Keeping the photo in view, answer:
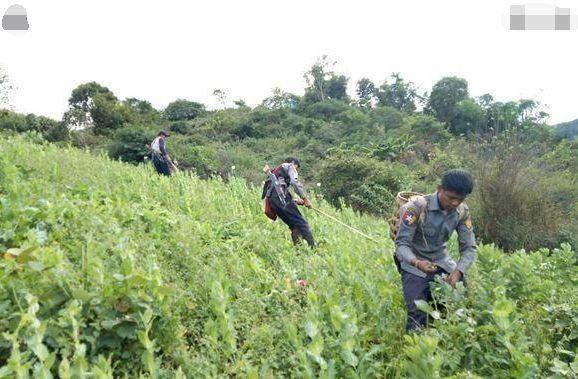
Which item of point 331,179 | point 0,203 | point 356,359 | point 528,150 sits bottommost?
point 331,179

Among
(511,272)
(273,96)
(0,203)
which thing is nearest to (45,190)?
(0,203)

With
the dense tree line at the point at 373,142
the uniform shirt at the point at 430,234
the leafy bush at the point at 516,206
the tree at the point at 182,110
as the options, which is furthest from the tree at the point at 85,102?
the uniform shirt at the point at 430,234

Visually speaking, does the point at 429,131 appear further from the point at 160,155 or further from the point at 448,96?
the point at 160,155

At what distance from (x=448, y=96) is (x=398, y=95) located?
6903mm

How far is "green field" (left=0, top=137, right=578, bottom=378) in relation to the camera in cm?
272

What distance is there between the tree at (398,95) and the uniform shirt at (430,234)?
4299cm

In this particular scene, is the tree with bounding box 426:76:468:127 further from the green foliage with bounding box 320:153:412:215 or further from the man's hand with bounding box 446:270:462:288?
the man's hand with bounding box 446:270:462:288

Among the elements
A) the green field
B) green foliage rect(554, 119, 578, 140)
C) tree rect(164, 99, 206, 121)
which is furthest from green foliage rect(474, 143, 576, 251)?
tree rect(164, 99, 206, 121)

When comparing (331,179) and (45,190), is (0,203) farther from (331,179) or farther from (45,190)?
(331,179)

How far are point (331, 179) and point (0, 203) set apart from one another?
44.8ft

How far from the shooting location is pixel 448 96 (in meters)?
40.5

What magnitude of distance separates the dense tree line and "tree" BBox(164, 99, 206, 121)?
0.31ft

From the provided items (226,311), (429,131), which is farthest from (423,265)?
(429,131)

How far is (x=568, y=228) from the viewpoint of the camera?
1048 cm
